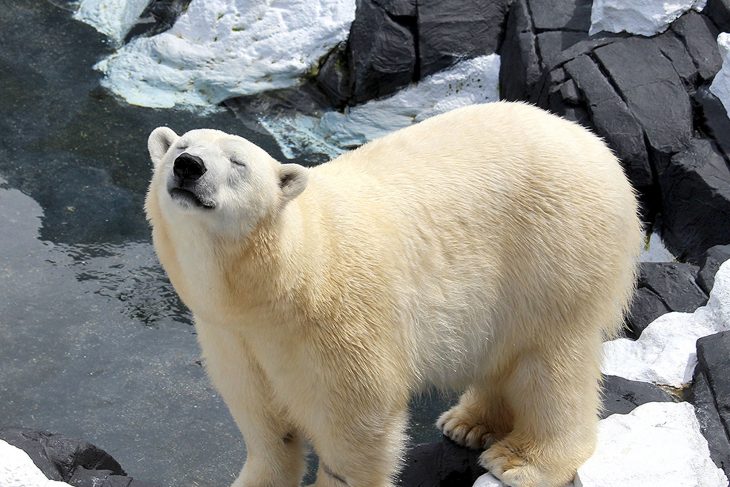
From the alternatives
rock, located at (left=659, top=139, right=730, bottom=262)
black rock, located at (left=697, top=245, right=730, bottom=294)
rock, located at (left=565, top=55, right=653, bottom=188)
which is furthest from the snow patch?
rock, located at (left=565, top=55, right=653, bottom=188)

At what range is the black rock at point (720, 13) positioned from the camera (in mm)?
7660

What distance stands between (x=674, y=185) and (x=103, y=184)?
397cm

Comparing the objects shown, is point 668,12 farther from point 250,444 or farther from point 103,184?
point 250,444

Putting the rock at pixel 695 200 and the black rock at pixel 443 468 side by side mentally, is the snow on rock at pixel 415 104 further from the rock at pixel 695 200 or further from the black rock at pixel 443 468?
the black rock at pixel 443 468

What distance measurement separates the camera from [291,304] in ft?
11.9

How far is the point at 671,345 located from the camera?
17.9 feet

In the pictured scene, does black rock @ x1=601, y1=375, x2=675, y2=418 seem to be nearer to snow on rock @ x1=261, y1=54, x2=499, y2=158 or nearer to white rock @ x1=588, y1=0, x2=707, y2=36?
white rock @ x1=588, y1=0, x2=707, y2=36

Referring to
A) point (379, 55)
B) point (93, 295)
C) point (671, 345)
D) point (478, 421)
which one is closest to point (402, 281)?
point (478, 421)

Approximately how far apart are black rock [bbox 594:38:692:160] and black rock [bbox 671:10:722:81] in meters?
0.21

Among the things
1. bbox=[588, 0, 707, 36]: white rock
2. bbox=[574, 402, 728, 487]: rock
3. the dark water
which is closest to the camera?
bbox=[574, 402, 728, 487]: rock

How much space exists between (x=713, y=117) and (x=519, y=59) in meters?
1.55

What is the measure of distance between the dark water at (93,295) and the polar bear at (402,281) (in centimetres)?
138

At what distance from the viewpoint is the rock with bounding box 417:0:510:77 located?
8516mm

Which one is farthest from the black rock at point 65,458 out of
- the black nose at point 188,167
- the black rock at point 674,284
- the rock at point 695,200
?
the rock at point 695,200
